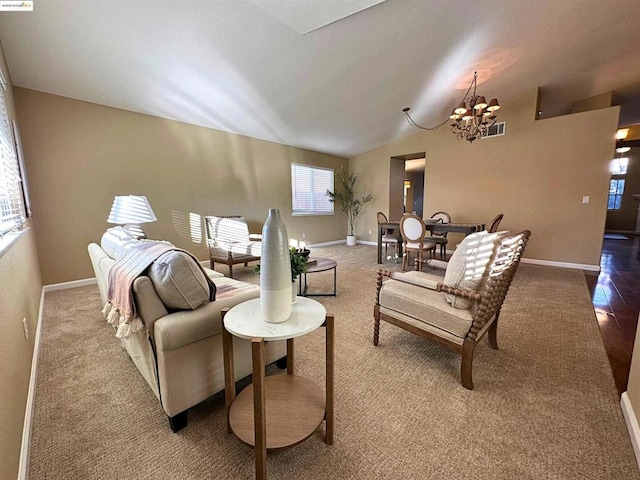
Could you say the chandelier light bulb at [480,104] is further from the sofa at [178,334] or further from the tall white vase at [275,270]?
the sofa at [178,334]

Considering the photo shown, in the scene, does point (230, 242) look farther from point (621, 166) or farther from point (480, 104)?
point (621, 166)

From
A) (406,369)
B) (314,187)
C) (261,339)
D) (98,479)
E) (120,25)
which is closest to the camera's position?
(261,339)

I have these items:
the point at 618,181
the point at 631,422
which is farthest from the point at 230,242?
the point at 618,181

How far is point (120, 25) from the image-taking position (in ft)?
7.76

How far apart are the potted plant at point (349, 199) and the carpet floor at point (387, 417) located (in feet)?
17.4

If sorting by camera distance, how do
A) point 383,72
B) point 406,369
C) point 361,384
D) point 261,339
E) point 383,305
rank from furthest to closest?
1. point 383,72
2. point 383,305
3. point 406,369
4. point 361,384
5. point 261,339

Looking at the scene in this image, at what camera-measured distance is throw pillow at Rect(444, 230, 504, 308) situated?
149 cm

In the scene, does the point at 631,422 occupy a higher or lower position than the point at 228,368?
lower

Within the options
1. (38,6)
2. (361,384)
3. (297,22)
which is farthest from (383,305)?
(38,6)

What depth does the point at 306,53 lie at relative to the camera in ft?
9.93

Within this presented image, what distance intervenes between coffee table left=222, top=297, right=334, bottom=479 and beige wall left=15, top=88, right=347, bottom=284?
3730mm

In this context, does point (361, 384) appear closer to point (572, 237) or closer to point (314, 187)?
point (572, 237)

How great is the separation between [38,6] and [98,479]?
133 inches

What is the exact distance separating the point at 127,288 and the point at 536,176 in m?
6.10
